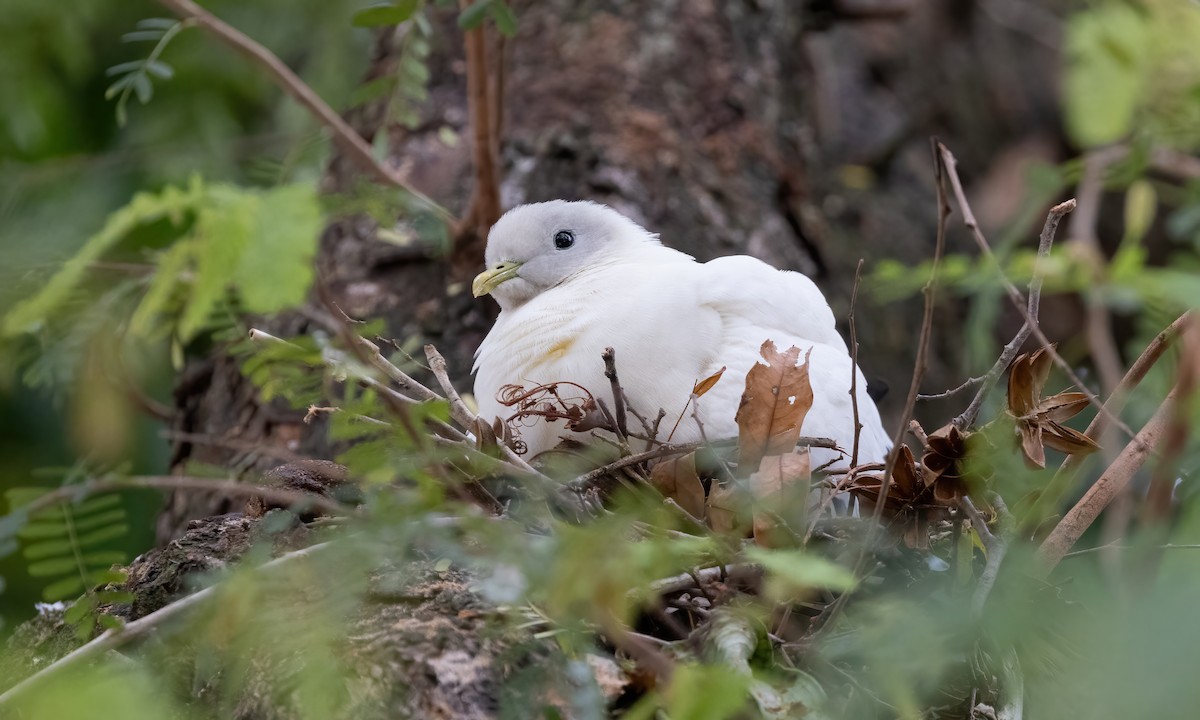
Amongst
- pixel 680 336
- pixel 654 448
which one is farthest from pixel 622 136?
pixel 654 448

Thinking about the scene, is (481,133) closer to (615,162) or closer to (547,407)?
(615,162)

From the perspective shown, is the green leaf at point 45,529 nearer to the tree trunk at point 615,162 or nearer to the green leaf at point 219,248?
the green leaf at point 219,248

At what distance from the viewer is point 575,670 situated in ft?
5.54

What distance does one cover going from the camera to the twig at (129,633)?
1564 mm

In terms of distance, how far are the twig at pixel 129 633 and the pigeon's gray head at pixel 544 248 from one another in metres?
1.38

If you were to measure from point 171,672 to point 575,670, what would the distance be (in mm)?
674

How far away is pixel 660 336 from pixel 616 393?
286mm

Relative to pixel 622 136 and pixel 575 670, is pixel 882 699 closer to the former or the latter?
pixel 575 670

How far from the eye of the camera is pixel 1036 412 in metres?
2.06

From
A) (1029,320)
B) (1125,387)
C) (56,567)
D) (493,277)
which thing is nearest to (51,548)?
(56,567)

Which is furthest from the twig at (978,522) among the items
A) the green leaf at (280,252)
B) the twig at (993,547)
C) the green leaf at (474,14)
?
the green leaf at (474,14)

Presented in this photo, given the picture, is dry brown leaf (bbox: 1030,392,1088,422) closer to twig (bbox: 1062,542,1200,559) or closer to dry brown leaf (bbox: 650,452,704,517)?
twig (bbox: 1062,542,1200,559)

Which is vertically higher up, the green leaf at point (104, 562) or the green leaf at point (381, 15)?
the green leaf at point (381, 15)

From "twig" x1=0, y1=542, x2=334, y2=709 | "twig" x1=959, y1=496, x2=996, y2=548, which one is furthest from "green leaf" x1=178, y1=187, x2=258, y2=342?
"twig" x1=959, y1=496, x2=996, y2=548
